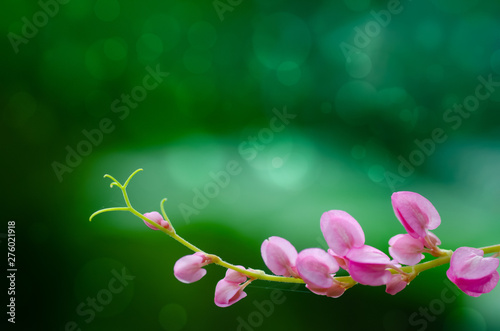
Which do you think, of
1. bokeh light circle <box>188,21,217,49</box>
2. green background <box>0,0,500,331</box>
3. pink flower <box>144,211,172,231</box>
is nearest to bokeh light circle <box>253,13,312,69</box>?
green background <box>0,0,500,331</box>

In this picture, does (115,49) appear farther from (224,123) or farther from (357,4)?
(357,4)

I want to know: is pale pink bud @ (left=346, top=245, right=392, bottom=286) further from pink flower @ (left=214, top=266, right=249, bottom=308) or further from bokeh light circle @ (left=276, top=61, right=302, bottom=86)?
bokeh light circle @ (left=276, top=61, right=302, bottom=86)

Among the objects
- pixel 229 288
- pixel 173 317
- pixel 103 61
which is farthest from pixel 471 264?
pixel 103 61

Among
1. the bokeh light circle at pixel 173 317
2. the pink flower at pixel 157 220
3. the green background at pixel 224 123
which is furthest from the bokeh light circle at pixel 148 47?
the pink flower at pixel 157 220

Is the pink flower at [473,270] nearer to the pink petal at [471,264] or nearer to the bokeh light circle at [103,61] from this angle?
the pink petal at [471,264]

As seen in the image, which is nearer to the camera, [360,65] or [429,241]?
[429,241]
